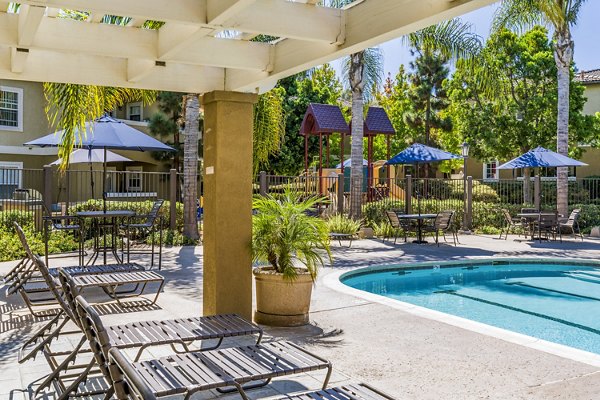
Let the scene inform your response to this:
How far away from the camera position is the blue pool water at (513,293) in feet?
26.0

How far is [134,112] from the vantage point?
2781cm

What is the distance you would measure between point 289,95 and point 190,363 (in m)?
28.6

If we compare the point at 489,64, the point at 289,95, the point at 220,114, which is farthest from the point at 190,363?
the point at 289,95

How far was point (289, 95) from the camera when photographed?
31.6 meters

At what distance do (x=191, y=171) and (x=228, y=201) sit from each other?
33.5 ft

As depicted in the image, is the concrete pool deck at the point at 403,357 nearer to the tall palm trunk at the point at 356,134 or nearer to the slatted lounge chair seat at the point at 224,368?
the slatted lounge chair seat at the point at 224,368

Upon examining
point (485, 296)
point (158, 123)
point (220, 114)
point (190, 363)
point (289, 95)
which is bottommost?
point (485, 296)

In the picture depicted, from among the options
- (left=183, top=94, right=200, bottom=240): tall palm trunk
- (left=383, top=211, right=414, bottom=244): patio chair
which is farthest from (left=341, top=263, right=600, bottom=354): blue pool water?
(left=183, top=94, right=200, bottom=240): tall palm trunk

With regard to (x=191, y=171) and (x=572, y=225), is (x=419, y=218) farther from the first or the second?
(x=191, y=171)

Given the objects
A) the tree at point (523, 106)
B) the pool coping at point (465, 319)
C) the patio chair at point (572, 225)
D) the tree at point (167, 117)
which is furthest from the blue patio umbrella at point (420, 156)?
the tree at point (167, 117)

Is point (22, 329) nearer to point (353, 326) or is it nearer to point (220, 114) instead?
point (220, 114)

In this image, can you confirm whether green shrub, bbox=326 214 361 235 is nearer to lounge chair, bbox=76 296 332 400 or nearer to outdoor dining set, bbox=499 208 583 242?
outdoor dining set, bbox=499 208 583 242

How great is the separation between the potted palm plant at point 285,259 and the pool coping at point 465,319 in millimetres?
1628

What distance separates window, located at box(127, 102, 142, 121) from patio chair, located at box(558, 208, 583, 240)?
63.3 feet
